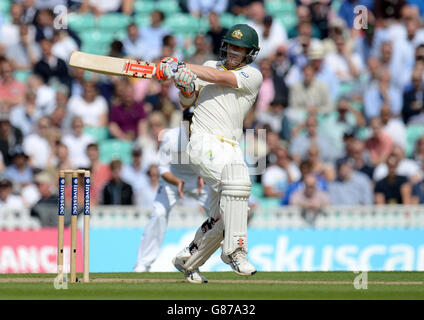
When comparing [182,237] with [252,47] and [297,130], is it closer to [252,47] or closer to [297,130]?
[297,130]

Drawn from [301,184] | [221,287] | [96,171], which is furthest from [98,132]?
[221,287]

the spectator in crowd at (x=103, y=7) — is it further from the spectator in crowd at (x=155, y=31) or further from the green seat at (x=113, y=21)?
the spectator in crowd at (x=155, y=31)

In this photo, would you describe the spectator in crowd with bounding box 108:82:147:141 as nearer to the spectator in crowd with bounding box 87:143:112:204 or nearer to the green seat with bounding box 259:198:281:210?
the spectator in crowd with bounding box 87:143:112:204

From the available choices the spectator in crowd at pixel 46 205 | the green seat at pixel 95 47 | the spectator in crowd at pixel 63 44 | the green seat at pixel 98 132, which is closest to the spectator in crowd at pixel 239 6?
the green seat at pixel 95 47

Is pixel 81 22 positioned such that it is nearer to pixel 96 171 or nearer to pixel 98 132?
pixel 98 132

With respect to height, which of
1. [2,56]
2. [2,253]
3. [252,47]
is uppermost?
[2,56]
